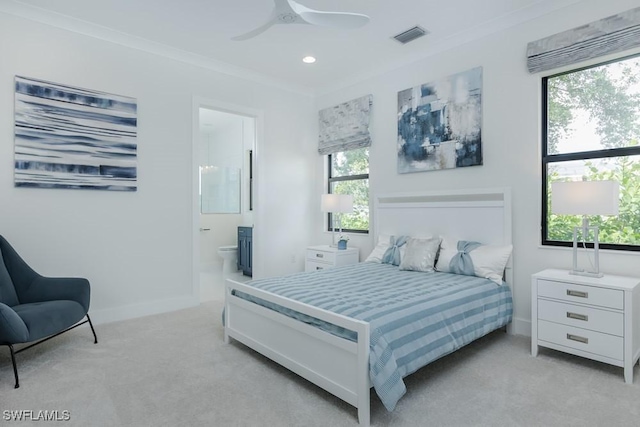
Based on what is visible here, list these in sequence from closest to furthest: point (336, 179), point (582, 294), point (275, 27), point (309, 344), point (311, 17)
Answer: point (309, 344)
point (311, 17)
point (582, 294)
point (275, 27)
point (336, 179)

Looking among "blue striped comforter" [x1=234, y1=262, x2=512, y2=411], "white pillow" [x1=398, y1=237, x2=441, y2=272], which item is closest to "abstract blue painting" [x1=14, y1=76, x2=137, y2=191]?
"blue striped comforter" [x1=234, y1=262, x2=512, y2=411]

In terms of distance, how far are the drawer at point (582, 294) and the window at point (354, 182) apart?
2.34 meters

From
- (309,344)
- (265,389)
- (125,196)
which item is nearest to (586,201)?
(309,344)

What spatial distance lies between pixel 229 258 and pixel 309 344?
14.0ft

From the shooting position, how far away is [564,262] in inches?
119

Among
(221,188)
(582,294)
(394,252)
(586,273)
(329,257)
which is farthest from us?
(221,188)

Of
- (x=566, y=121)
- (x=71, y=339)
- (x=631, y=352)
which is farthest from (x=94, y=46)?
(x=631, y=352)

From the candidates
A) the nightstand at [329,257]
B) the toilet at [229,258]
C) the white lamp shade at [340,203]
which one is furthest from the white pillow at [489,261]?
the toilet at [229,258]

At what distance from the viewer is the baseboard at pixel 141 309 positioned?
347cm

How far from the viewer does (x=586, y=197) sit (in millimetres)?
2535

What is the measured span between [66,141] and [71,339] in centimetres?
175

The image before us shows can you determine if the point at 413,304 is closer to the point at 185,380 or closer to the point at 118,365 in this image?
the point at 185,380

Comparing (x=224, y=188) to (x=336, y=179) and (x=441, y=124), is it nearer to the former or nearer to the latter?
(x=336, y=179)

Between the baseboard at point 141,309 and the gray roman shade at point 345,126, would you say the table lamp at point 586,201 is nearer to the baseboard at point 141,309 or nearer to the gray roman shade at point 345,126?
the gray roman shade at point 345,126
